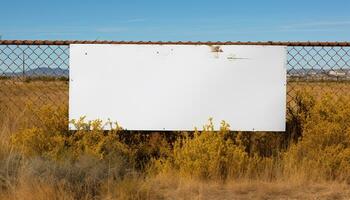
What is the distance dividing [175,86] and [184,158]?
2.96 feet

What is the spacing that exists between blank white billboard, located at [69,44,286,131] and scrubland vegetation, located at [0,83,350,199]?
20 centimetres

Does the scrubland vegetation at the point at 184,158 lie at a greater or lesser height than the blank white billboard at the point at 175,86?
lesser

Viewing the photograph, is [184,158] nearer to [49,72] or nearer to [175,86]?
[175,86]

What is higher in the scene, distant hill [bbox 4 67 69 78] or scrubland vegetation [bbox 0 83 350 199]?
distant hill [bbox 4 67 69 78]

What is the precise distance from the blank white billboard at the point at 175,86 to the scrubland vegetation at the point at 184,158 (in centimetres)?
20

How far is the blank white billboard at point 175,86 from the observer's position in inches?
255

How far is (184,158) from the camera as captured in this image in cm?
627

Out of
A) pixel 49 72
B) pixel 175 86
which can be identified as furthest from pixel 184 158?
pixel 49 72

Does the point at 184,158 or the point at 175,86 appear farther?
the point at 175,86

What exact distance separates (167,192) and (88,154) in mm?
1131

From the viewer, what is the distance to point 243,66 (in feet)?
21.4

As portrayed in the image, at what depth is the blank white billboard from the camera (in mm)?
6477

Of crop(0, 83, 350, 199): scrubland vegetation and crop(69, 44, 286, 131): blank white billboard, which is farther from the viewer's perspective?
crop(69, 44, 286, 131): blank white billboard

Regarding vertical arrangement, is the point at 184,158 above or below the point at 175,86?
below
